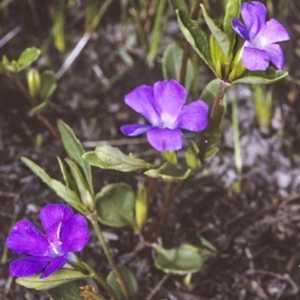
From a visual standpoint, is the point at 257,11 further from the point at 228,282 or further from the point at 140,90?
the point at 228,282

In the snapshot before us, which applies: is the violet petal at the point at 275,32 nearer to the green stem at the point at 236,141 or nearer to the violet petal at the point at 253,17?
the violet petal at the point at 253,17

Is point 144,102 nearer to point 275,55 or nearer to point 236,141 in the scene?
point 275,55

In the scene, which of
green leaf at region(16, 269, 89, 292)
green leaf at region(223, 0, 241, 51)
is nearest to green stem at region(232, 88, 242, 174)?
green leaf at region(223, 0, 241, 51)

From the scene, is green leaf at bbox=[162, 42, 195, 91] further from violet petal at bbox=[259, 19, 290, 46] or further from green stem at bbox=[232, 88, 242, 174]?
violet petal at bbox=[259, 19, 290, 46]

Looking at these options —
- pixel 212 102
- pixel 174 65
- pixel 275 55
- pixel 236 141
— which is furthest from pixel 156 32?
pixel 275 55

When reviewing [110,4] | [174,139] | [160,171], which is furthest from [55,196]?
[110,4]

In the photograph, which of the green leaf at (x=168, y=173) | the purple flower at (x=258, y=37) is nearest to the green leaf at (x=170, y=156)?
the green leaf at (x=168, y=173)
